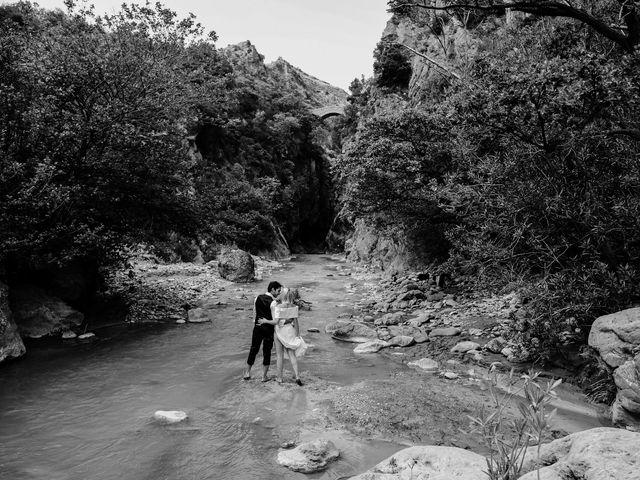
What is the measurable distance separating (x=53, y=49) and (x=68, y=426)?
1131 centimetres

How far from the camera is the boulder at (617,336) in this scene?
6031mm

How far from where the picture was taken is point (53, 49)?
476 inches

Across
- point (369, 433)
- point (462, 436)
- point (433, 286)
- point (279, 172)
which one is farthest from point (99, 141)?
point (279, 172)

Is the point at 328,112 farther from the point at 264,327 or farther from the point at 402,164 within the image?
the point at 264,327

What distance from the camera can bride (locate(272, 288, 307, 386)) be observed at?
8281mm

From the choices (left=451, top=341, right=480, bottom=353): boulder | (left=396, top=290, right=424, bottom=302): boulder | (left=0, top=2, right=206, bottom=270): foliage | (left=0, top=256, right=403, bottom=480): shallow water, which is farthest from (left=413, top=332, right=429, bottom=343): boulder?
(left=0, top=2, right=206, bottom=270): foliage

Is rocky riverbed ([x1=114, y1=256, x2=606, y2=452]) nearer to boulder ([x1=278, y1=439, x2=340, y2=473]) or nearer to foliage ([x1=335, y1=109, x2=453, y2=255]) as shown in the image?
boulder ([x1=278, y1=439, x2=340, y2=473])

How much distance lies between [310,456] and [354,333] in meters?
6.65

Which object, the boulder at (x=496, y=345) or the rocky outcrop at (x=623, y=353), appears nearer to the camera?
the rocky outcrop at (x=623, y=353)

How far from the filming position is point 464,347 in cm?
974

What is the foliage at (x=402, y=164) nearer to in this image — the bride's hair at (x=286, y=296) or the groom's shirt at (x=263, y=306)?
the bride's hair at (x=286, y=296)

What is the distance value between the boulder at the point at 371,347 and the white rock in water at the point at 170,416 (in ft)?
16.7

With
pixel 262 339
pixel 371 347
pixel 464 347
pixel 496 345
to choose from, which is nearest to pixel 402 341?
pixel 371 347

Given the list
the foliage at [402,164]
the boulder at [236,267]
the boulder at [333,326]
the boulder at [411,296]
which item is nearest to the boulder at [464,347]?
the boulder at [333,326]
